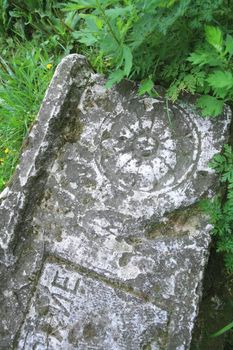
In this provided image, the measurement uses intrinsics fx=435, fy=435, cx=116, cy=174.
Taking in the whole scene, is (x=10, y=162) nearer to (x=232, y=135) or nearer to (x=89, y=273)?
(x=89, y=273)

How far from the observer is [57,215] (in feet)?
7.05

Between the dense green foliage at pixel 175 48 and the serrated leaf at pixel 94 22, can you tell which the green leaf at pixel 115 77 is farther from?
the serrated leaf at pixel 94 22

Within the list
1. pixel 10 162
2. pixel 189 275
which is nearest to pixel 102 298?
pixel 189 275

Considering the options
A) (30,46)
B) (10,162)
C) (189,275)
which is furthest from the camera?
(30,46)

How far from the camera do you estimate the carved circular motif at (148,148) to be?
2148 millimetres

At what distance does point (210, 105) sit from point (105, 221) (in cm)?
75

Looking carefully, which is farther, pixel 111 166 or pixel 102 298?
pixel 111 166

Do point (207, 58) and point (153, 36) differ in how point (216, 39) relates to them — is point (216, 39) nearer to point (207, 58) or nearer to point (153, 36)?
point (207, 58)

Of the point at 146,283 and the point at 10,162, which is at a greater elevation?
the point at 10,162

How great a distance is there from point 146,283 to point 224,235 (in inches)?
18.1

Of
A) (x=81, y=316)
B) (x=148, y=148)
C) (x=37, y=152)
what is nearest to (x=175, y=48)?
(x=148, y=148)

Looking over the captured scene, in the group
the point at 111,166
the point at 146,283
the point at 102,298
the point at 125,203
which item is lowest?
the point at 102,298

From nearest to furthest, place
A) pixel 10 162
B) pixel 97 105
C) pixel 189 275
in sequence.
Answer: pixel 189 275
pixel 97 105
pixel 10 162

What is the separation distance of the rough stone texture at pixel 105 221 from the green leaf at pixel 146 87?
0.11 meters
